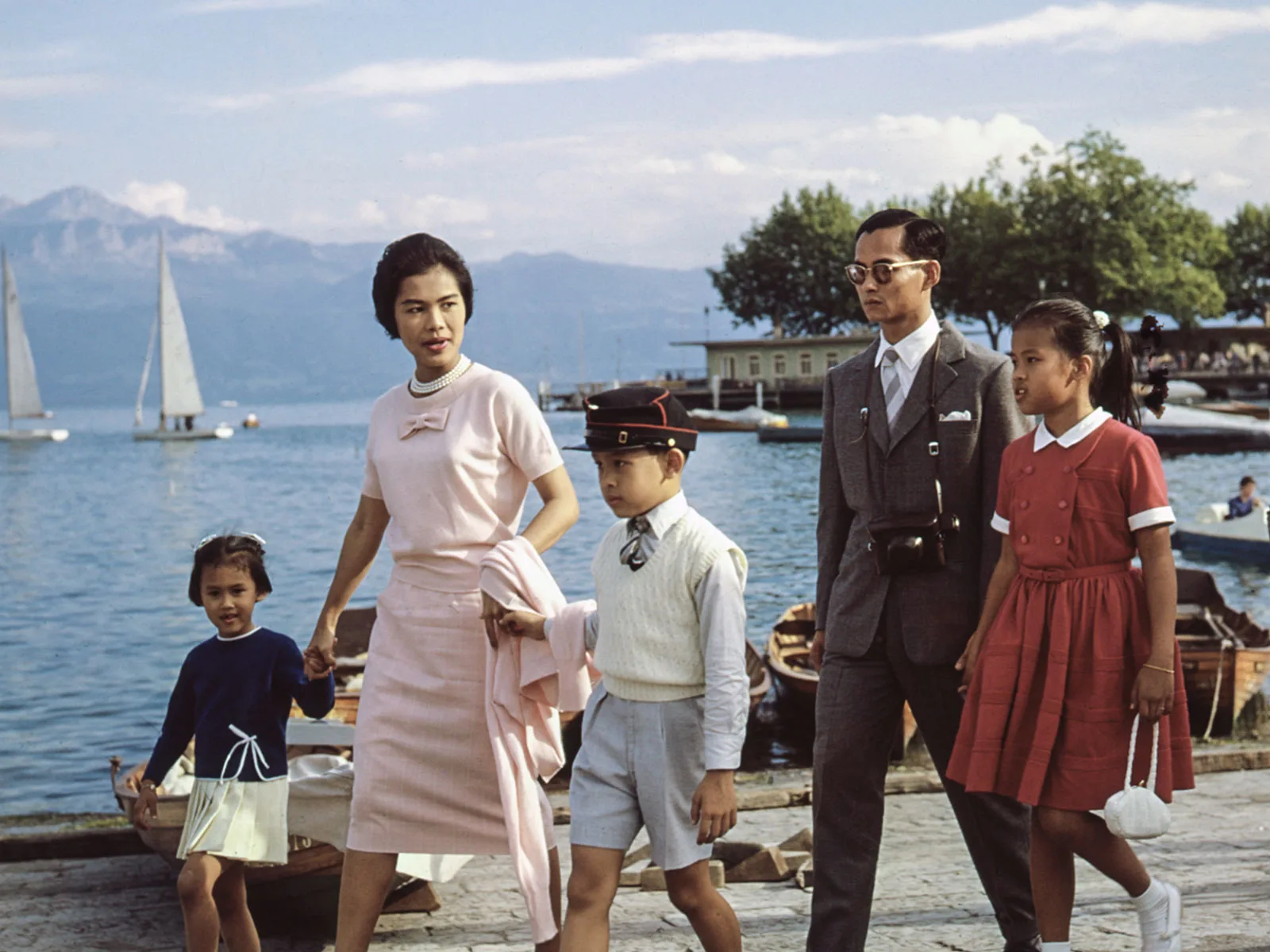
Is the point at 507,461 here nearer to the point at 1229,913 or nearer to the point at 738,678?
the point at 738,678

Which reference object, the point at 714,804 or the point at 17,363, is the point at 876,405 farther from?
the point at 17,363

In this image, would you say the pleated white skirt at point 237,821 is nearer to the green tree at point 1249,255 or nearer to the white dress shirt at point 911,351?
the white dress shirt at point 911,351

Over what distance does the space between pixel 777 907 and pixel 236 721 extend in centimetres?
194

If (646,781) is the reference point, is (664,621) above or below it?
above

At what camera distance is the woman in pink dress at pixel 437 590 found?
4164mm

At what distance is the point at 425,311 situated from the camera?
13.8 feet

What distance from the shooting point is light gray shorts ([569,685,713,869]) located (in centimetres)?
365

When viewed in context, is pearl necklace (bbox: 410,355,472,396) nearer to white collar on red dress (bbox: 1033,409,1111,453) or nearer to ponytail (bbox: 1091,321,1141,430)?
white collar on red dress (bbox: 1033,409,1111,453)

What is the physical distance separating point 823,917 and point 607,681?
0.90 meters

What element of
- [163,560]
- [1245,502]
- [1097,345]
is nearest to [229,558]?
[1097,345]

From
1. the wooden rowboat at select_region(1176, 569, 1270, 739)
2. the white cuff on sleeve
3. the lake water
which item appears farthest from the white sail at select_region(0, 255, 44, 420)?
the white cuff on sleeve

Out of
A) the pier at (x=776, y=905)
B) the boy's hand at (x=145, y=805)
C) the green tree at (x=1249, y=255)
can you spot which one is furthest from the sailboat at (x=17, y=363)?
the boy's hand at (x=145, y=805)

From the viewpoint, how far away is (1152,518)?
3.72m

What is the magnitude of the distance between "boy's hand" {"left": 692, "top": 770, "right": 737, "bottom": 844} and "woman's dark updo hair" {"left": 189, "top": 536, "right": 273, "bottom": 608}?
1417 mm
